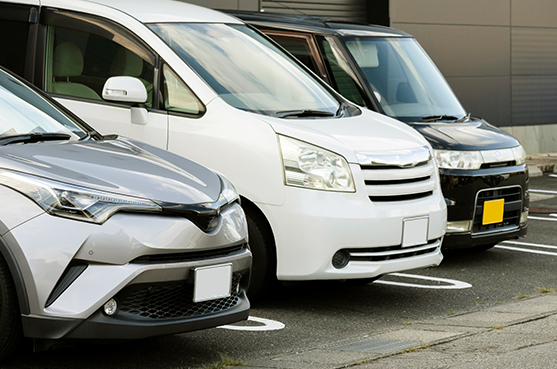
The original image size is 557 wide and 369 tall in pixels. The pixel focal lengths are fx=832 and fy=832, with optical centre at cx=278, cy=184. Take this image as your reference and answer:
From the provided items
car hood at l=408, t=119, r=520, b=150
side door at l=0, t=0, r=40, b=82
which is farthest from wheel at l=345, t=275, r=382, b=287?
side door at l=0, t=0, r=40, b=82

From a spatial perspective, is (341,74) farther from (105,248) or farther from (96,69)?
(105,248)

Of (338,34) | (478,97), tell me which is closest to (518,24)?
(478,97)

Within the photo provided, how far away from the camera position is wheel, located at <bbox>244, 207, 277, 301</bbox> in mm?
5238

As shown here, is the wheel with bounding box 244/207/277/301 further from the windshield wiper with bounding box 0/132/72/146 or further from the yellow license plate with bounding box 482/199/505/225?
the yellow license plate with bounding box 482/199/505/225

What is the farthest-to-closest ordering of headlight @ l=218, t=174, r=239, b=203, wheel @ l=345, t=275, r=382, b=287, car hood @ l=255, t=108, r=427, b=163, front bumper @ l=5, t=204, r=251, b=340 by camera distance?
wheel @ l=345, t=275, r=382, b=287, car hood @ l=255, t=108, r=427, b=163, headlight @ l=218, t=174, r=239, b=203, front bumper @ l=5, t=204, r=251, b=340

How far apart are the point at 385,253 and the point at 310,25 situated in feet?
10.9

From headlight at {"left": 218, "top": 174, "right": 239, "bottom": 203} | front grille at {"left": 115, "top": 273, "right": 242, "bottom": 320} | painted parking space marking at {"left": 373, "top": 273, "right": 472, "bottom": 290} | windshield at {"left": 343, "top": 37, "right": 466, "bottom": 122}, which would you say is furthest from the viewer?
windshield at {"left": 343, "top": 37, "right": 466, "bottom": 122}

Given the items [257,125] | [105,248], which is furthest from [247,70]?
[105,248]

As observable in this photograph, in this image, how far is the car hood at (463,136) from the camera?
A: 22.4ft

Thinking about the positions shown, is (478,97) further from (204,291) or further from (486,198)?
(204,291)

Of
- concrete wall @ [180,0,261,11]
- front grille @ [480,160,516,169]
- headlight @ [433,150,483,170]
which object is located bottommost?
front grille @ [480,160,516,169]

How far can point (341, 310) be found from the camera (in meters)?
5.55

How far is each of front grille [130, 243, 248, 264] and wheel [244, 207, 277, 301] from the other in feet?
3.60

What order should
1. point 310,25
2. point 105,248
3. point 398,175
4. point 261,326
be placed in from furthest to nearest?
point 310,25, point 398,175, point 261,326, point 105,248
